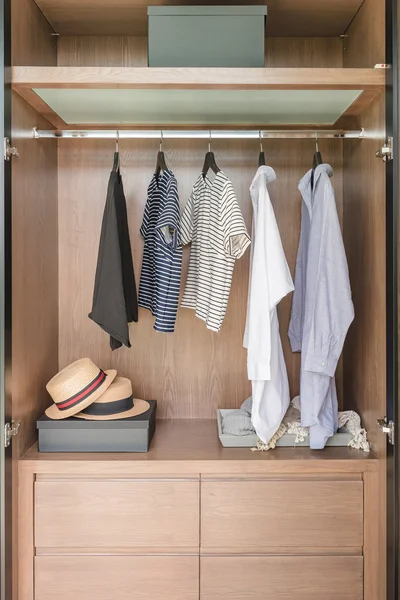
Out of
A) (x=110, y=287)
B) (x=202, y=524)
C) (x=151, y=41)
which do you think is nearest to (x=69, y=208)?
(x=110, y=287)

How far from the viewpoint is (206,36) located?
1.66 m

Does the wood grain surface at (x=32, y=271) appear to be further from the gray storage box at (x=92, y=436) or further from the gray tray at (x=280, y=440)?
the gray tray at (x=280, y=440)

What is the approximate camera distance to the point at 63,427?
1746 millimetres

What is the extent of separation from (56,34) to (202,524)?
1943 millimetres

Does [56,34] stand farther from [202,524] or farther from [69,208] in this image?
[202,524]

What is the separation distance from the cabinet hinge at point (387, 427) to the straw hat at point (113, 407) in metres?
0.82

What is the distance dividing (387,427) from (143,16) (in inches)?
66.1

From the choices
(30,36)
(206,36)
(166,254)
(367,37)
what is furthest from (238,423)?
(30,36)

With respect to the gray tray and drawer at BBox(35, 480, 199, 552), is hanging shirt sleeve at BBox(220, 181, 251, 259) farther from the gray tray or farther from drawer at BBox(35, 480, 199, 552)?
drawer at BBox(35, 480, 199, 552)

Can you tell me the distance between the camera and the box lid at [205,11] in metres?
1.64

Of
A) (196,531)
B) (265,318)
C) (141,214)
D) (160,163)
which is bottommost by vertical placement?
(196,531)

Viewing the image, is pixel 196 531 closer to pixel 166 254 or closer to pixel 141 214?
pixel 166 254

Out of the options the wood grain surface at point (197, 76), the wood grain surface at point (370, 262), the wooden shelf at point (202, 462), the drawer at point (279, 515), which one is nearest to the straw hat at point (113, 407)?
the wooden shelf at point (202, 462)

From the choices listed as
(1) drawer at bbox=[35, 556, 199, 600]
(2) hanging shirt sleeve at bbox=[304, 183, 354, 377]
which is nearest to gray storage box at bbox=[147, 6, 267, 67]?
(2) hanging shirt sleeve at bbox=[304, 183, 354, 377]
